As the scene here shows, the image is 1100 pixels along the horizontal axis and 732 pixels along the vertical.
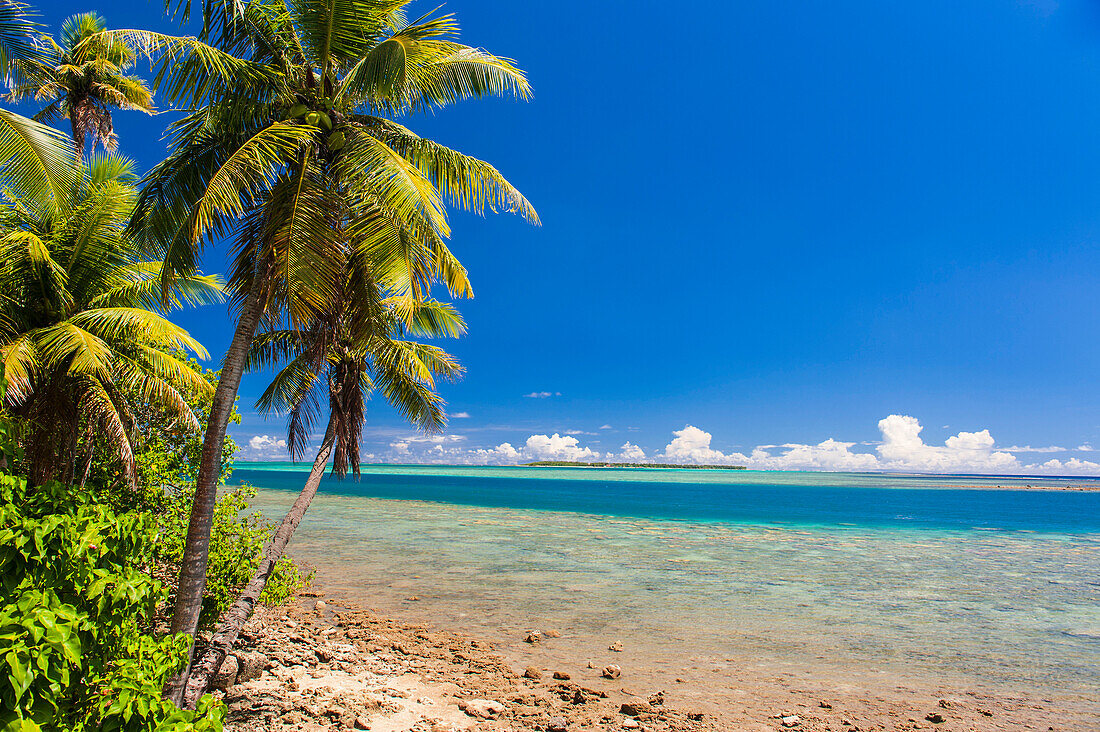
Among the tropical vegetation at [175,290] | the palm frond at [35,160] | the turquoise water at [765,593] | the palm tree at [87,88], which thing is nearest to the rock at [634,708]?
the turquoise water at [765,593]

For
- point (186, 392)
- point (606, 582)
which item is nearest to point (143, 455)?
point (186, 392)

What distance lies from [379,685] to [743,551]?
1879 centimetres

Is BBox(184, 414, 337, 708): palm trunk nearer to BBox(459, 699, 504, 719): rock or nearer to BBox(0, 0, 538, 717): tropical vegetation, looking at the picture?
BBox(0, 0, 538, 717): tropical vegetation

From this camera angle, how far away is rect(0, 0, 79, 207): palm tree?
6.48 meters

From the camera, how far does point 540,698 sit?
7656 millimetres

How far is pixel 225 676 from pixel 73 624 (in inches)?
188

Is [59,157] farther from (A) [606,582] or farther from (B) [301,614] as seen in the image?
(A) [606,582]

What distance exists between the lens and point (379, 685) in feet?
25.6

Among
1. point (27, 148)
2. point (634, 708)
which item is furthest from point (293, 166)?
point (634, 708)

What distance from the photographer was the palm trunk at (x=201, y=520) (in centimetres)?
560

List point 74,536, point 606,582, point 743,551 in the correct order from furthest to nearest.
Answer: point 743,551
point 606,582
point 74,536

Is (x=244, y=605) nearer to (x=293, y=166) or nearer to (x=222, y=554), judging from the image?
(x=222, y=554)

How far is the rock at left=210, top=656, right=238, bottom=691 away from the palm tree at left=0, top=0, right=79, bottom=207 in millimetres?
6342

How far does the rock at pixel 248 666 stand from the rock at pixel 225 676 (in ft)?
0.50
